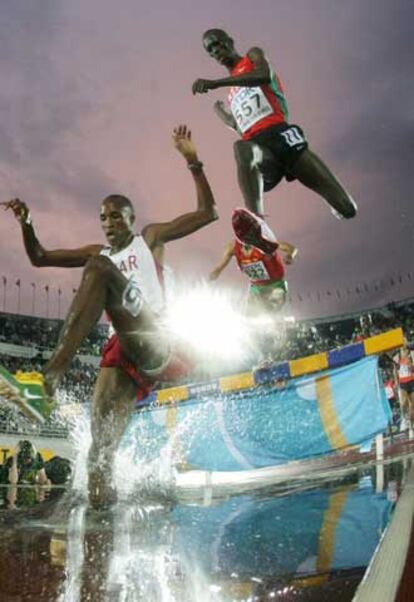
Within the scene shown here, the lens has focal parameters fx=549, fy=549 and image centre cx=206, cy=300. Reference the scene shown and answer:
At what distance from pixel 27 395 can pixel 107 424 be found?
27.3 inches

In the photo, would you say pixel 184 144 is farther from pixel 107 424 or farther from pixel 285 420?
pixel 285 420

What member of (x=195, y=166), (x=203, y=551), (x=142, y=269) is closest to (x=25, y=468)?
(x=142, y=269)

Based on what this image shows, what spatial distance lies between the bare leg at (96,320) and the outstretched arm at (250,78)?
59.3 inches

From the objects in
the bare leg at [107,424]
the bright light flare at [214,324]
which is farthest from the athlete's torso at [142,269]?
the bright light flare at [214,324]

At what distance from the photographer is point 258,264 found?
5.12 m

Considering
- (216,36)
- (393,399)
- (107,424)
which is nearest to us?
(107,424)

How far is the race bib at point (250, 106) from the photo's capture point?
4.70 metres

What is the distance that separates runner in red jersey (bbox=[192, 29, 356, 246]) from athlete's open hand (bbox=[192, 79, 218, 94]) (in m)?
0.54

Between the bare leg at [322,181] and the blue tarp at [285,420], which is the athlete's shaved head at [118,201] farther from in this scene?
the blue tarp at [285,420]

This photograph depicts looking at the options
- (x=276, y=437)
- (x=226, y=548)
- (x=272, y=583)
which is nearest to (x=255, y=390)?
(x=276, y=437)

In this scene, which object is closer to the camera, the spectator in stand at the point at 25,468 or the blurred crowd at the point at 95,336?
A: the spectator in stand at the point at 25,468

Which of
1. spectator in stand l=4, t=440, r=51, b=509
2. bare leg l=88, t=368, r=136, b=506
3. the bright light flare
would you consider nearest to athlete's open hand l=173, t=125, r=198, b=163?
bare leg l=88, t=368, r=136, b=506

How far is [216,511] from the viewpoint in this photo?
286cm

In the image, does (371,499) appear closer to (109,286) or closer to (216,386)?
(109,286)
